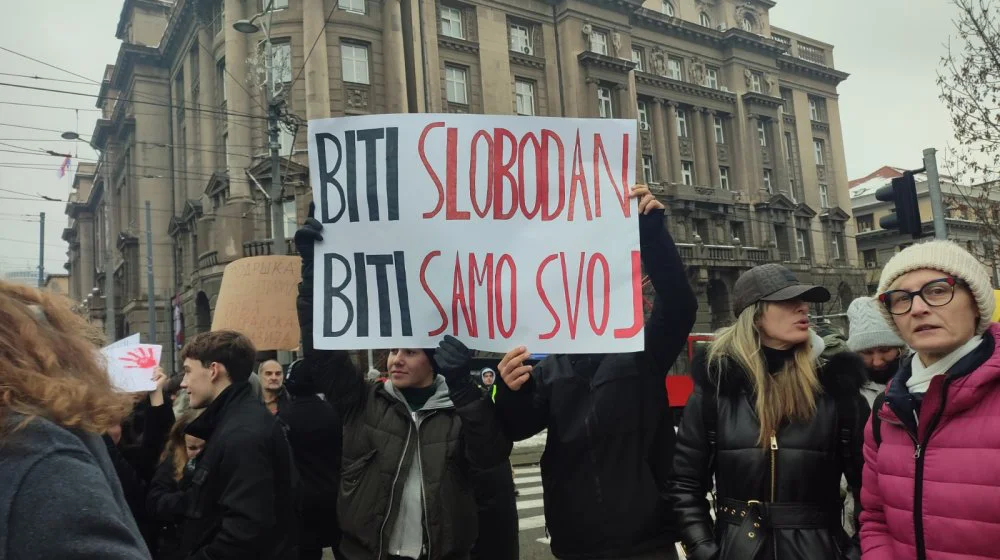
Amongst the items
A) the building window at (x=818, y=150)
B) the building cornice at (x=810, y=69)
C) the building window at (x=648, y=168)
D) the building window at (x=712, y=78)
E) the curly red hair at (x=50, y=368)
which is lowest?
the curly red hair at (x=50, y=368)

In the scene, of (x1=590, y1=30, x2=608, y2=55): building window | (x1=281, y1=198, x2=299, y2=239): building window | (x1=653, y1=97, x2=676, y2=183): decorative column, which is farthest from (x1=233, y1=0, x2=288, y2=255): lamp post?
(x1=653, y1=97, x2=676, y2=183): decorative column

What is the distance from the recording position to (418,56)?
2977cm

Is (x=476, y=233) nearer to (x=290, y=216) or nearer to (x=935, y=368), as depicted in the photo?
(x=935, y=368)

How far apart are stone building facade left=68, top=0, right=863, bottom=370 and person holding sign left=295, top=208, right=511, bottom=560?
767 inches

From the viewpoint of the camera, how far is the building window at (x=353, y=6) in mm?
28188

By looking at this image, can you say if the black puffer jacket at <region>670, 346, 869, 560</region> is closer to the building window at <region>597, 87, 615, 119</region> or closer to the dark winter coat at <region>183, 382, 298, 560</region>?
the dark winter coat at <region>183, 382, 298, 560</region>

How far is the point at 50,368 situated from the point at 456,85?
30.8 m

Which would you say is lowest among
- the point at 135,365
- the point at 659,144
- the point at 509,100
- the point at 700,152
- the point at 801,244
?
the point at 135,365

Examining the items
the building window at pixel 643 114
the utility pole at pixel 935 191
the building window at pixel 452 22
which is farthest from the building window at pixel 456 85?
the utility pole at pixel 935 191

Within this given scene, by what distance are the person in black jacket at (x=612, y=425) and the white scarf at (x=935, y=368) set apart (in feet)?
3.38

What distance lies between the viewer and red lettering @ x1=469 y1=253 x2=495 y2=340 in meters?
3.12

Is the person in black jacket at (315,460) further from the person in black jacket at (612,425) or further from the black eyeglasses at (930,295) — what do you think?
the black eyeglasses at (930,295)

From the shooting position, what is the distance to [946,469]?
7.20ft

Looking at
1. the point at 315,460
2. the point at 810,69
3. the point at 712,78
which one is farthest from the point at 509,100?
the point at 315,460
